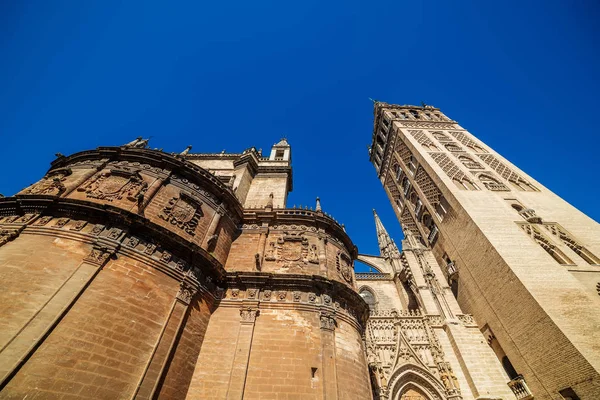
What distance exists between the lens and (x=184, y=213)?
1148 centimetres

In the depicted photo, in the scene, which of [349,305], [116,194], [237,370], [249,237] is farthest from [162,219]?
[349,305]

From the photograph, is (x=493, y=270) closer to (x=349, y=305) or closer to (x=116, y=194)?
(x=349, y=305)

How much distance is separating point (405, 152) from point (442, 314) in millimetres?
16673

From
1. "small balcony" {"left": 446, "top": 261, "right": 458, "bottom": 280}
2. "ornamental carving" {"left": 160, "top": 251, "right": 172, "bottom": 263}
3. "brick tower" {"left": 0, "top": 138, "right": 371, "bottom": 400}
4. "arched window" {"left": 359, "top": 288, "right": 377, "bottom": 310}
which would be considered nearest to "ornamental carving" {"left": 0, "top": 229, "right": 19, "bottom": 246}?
"brick tower" {"left": 0, "top": 138, "right": 371, "bottom": 400}

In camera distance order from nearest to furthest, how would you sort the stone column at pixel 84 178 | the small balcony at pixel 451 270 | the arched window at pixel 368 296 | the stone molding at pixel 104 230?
1. the stone molding at pixel 104 230
2. the stone column at pixel 84 178
3. the small balcony at pixel 451 270
4. the arched window at pixel 368 296

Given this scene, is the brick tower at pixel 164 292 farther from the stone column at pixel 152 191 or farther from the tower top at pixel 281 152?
the tower top at pixel 281 152

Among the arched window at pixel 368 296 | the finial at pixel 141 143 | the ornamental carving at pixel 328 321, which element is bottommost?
the ornamental carving at pixel 328 321

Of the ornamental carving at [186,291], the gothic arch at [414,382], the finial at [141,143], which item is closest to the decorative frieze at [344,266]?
the gothic arch at [414,382]

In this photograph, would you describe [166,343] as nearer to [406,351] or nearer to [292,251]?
[292,251]

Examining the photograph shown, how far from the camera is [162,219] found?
10.6m

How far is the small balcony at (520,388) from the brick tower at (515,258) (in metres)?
0.06

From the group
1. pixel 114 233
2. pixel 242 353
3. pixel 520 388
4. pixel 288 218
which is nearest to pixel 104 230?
pixel 114 233

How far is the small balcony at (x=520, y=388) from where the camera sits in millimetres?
11477

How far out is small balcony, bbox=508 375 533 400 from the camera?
1148cm
